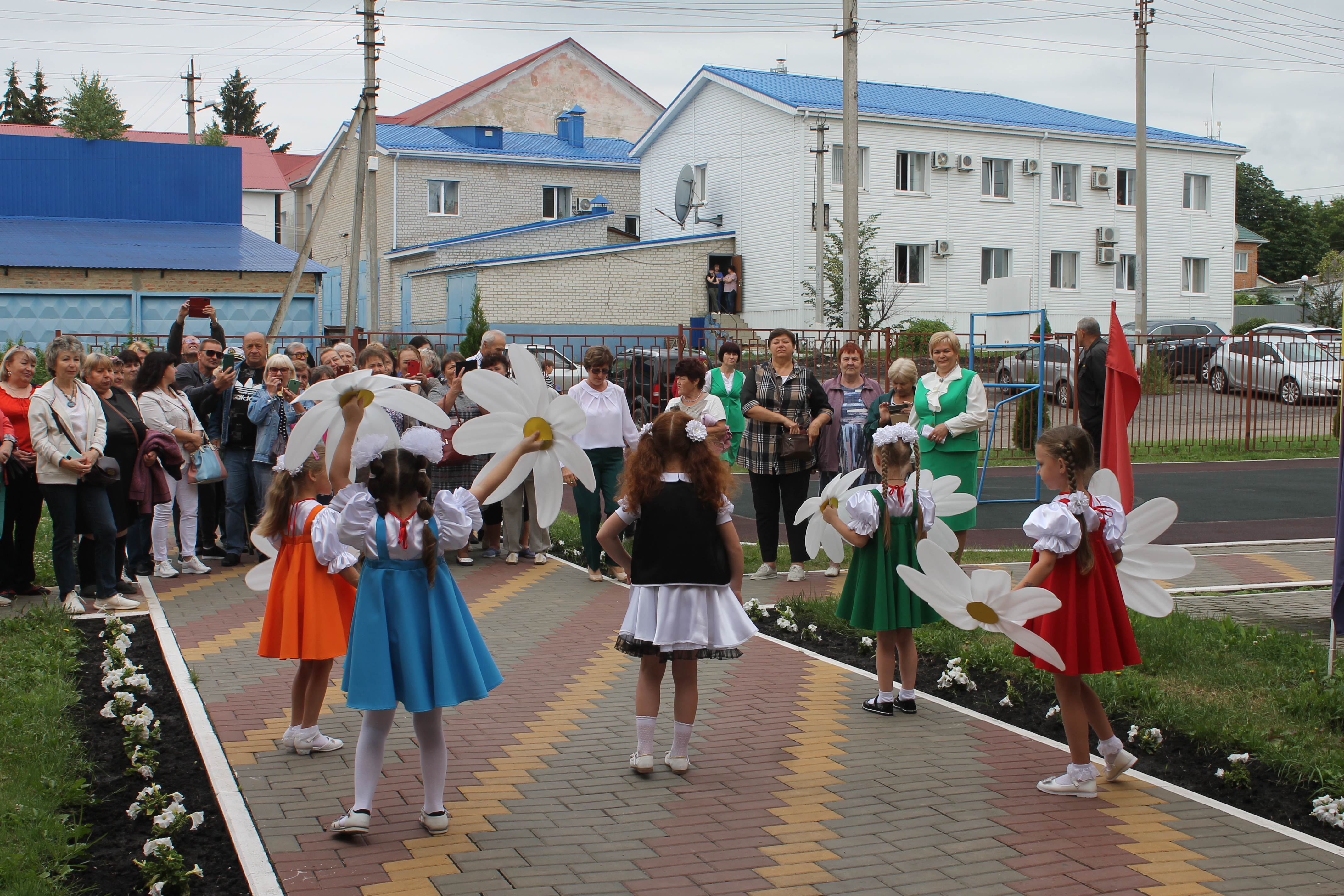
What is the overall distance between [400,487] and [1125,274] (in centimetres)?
4019

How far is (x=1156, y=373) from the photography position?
69.0 feet

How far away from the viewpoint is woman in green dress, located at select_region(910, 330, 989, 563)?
845 cm

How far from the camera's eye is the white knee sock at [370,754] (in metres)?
4.23

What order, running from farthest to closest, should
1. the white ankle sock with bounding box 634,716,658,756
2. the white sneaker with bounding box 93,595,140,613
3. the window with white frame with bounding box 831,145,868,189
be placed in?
the window with white frame with bounding box 831,145,868,189, the white sneaker with bounding box 93,595,140,613, the white ankle sock with bounding box 634,716,658,756

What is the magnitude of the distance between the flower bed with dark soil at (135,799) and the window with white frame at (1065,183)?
37.1 m

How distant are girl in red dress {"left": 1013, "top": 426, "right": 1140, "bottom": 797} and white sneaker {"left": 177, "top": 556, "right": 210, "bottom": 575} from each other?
7.24 metres

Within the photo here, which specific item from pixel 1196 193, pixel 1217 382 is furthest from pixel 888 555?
pixel 1196 193

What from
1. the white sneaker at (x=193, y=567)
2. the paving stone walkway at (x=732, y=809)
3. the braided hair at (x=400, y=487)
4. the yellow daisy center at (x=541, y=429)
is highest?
the yellow daisy center at (x=541, y=429)

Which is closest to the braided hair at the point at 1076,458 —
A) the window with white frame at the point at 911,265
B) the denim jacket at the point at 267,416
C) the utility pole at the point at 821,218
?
the denim jacket at the point at 267,416

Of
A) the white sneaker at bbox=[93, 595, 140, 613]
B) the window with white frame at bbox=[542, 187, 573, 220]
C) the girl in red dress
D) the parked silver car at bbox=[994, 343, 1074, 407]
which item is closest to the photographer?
the girl in red dress

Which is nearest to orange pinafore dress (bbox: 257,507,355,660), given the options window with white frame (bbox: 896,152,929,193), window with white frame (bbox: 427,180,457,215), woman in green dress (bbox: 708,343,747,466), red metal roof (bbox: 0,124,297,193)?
woman in green dress (bbox: 708,343,747,466)

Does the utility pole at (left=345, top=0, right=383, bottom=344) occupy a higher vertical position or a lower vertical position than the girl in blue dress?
higher

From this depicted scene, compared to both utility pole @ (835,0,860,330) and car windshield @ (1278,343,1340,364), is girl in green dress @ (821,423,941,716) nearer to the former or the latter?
utility pole @ (835,0,860,330)

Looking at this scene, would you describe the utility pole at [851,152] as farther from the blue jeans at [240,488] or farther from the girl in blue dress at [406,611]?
the girl in blue dress at [406,611]
